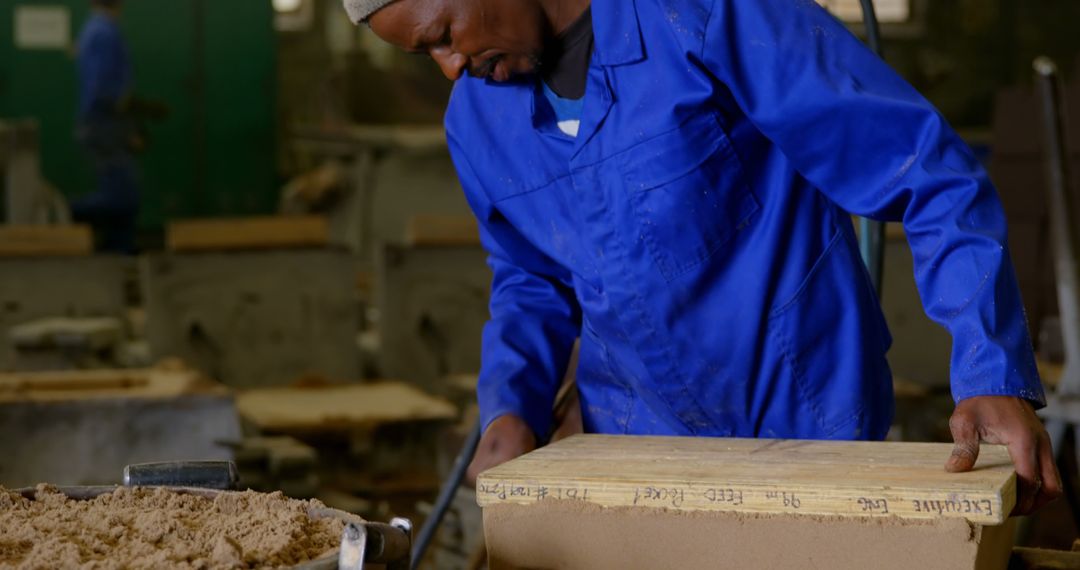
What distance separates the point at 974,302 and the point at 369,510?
3.18 m

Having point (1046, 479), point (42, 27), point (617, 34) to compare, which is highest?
point (617, 34)

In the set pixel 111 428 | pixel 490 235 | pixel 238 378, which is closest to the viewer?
pixel 490 235

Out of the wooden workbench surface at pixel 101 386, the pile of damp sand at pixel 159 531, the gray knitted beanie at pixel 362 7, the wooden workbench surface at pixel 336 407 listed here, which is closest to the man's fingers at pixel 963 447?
the pile of damp sand at pixel 159 531

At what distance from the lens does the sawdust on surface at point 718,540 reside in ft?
4.41

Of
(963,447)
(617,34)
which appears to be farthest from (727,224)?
(963,447)

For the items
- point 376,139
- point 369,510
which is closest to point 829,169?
point 369,510

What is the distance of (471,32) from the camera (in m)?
1.89

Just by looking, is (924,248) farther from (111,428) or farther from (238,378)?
(238,378)

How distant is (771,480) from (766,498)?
0.02 m

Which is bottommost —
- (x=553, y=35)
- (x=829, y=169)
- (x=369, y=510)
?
(x=369, y=510)

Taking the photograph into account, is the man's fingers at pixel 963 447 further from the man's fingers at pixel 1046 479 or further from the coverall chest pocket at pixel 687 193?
the coverall chest pocket at pixel 687 193

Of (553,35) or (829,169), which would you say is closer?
(829,169)

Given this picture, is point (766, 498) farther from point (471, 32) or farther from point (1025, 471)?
point (471, 32)

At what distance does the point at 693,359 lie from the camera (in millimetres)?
1976
